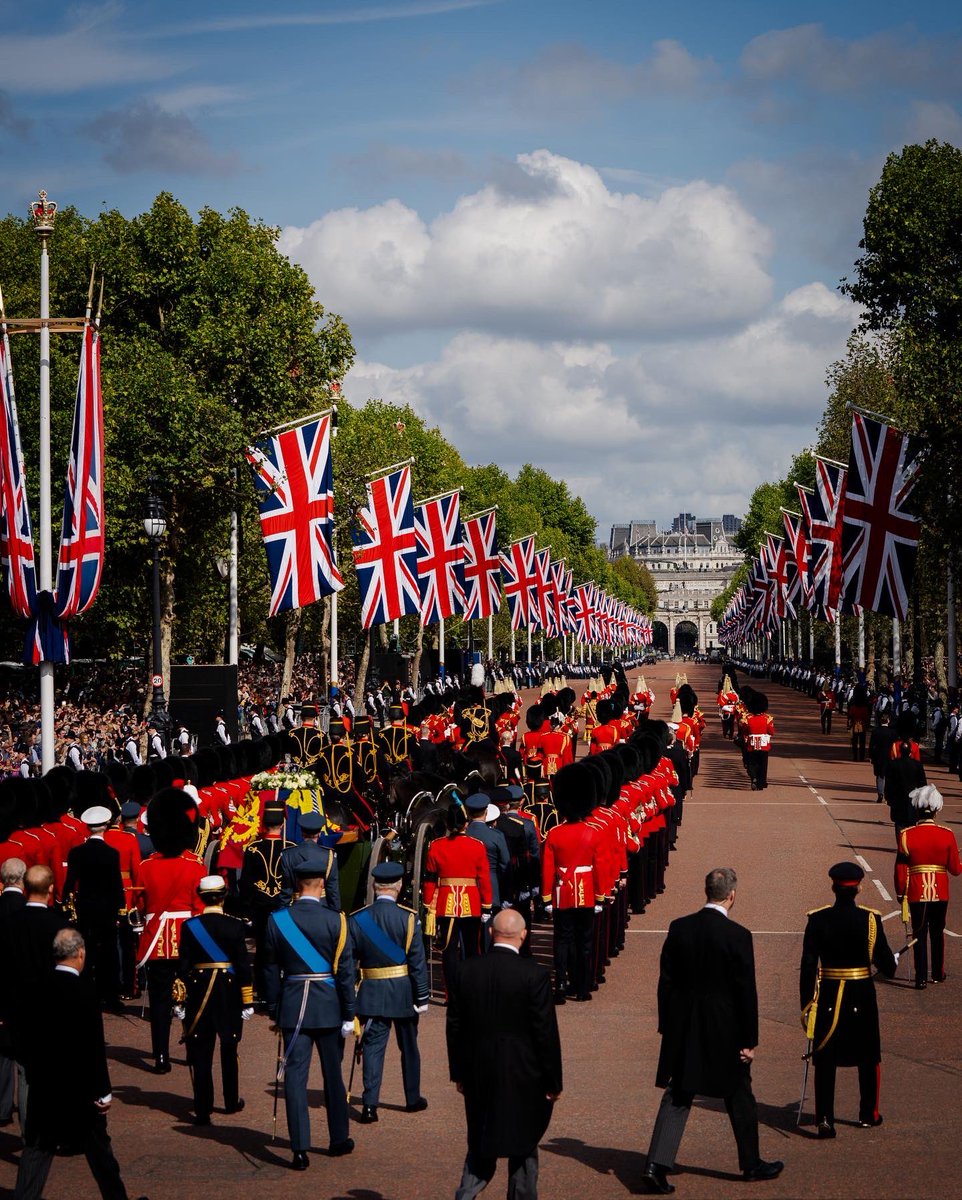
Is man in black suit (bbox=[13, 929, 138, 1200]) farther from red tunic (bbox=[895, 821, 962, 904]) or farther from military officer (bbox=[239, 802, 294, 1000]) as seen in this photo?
red tunic (bbox=[895, 821, 962, 904])

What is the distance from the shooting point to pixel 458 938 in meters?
12.2

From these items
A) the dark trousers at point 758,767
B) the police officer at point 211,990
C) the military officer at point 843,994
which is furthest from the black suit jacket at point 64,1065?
the dark trousers at point 758,767

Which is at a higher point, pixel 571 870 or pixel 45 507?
pixel 45 507

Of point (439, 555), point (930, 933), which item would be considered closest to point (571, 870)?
point (930, 933)

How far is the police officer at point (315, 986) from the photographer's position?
912 centimetres

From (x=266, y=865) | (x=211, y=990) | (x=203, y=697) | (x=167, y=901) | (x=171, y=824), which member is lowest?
(x=211, y=990)

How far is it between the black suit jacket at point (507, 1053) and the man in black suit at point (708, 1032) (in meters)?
1.17

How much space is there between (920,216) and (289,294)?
1642 centimetres

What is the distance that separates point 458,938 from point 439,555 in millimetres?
26256

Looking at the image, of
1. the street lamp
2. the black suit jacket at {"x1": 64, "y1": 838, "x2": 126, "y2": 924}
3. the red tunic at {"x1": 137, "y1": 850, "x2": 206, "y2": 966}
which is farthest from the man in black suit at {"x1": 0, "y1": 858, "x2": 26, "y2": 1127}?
the street lamp

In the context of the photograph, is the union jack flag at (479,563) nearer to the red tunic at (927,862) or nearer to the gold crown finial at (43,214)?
the gold crown finial at (43,214)

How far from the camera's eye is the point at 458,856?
12.2 metres

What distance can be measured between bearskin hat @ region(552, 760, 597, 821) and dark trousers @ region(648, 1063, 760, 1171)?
16.5 ft

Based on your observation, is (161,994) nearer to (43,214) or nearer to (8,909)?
(8,909)
